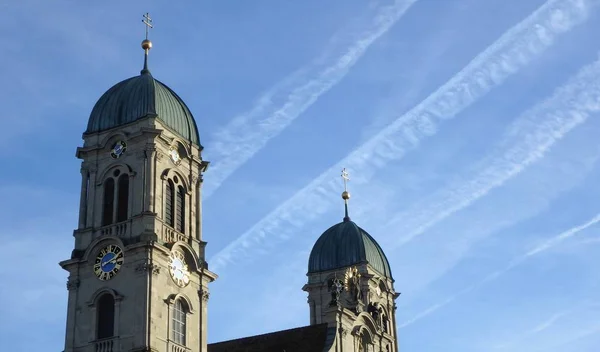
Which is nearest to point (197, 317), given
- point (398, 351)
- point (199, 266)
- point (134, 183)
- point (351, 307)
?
point (199, 266)

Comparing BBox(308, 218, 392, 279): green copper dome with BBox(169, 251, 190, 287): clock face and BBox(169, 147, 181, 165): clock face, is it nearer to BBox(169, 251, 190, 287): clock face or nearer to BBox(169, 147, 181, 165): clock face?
BBox(169, 147, 181, 165): clock face

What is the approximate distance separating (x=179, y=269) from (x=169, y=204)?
3.69m

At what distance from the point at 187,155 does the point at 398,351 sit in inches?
990

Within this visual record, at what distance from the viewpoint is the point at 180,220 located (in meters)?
59.1

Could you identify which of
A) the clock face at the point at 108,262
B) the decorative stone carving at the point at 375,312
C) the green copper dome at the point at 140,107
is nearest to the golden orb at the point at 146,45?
the green copper dome at the point at 140,107

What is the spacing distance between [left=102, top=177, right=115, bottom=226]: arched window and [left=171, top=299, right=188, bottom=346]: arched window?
18.3 ft

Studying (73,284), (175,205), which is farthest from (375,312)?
(73,284)

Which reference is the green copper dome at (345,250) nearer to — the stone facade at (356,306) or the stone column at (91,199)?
the stone facade at (356,306)

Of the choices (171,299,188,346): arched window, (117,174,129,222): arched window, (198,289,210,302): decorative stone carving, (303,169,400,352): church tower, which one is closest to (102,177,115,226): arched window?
(117,174,129,222): arched window

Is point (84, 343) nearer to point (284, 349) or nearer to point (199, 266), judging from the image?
point (199, 266)

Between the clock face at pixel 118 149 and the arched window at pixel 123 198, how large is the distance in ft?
4.25

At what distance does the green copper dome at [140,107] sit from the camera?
194ft

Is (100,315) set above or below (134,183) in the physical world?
below

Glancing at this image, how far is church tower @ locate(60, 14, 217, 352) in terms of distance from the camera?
5444 cm
